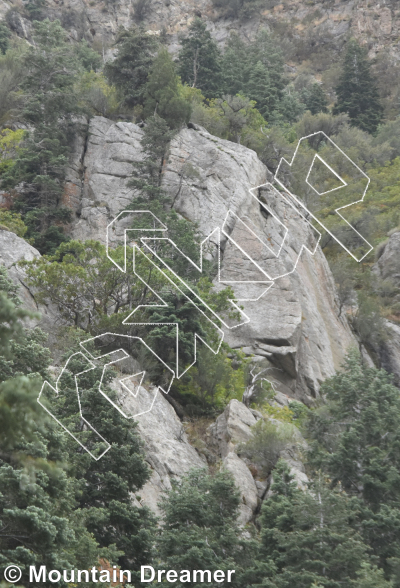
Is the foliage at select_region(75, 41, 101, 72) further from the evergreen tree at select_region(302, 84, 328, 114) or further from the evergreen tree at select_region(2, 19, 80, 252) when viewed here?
the evergreen tree at select_region(302, 84, 328, 114)

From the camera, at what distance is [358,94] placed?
182 feet

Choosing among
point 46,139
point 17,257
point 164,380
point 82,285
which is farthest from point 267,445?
point 46,139

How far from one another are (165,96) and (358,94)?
1097 inches

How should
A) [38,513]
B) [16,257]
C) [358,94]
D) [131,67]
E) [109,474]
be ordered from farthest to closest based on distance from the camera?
[358,94] → [131,67] → [16,257] → [109,474] → [38,513]

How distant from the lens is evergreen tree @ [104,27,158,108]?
34500 mm

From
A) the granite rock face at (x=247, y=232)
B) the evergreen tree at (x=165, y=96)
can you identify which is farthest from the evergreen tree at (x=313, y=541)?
the evergreen tree at (x=165, y=96)

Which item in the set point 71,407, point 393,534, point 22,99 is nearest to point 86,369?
point 71,407

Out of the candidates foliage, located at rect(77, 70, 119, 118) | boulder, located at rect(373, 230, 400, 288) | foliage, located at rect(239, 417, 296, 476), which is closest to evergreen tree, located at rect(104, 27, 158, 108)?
foliage, located at rect(77, 70, 119, 118)

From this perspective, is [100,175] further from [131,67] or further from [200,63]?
[200,63]

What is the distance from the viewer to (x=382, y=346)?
30156 mm

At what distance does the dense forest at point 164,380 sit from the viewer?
1048 cm

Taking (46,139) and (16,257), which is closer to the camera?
(16,257)

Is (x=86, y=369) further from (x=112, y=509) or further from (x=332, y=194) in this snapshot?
Answer: (x=332, y=194)

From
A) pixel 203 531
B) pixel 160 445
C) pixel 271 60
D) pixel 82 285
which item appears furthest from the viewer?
pixel 271 60
